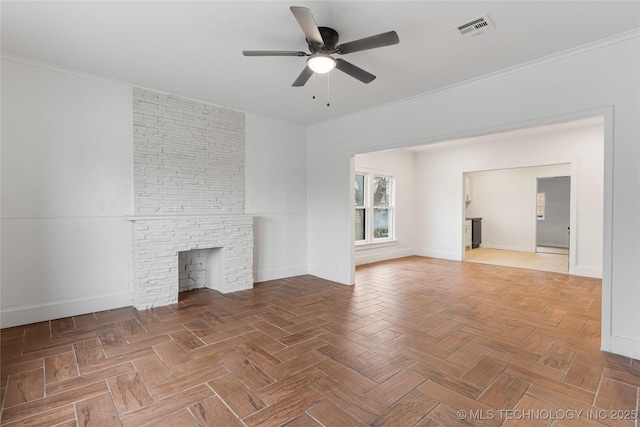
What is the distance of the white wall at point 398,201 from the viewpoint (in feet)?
22.1

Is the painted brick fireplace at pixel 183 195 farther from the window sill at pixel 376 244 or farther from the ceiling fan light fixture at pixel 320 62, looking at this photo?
the window sill at pixel 376 244

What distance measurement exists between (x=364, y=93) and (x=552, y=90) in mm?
1976

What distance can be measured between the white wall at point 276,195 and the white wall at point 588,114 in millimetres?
1566

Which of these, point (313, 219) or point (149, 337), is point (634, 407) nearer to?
point (149, 337)

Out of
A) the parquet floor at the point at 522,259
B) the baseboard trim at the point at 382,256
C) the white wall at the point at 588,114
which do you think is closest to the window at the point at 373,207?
the baseboard trim at the point at 382,256

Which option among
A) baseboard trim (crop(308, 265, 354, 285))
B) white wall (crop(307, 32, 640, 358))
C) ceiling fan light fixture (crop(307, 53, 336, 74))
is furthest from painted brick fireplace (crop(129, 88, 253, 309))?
ceiling fan light fixture (crop(307, 53, 336, 74))

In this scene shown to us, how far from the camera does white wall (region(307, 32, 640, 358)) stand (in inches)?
98.9

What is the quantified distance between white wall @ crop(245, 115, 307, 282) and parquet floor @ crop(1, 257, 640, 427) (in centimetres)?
130

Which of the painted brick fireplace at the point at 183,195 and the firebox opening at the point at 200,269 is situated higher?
the painted brick fireplace at the point at 183,195

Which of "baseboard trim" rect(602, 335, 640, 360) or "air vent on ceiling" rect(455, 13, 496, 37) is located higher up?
"air vent on ceiling" rect(455, 13, 496, 37)

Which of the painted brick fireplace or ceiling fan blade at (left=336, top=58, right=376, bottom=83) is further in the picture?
the painted brick fireplace

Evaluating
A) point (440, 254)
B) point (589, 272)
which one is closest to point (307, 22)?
point (589, 272)

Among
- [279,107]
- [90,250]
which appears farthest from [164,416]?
[279,107]

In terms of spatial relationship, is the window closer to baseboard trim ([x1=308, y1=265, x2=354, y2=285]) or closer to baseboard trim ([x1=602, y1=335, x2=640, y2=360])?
baseboard trim ([x1=308, y1=265, x2=354, y2=285])
